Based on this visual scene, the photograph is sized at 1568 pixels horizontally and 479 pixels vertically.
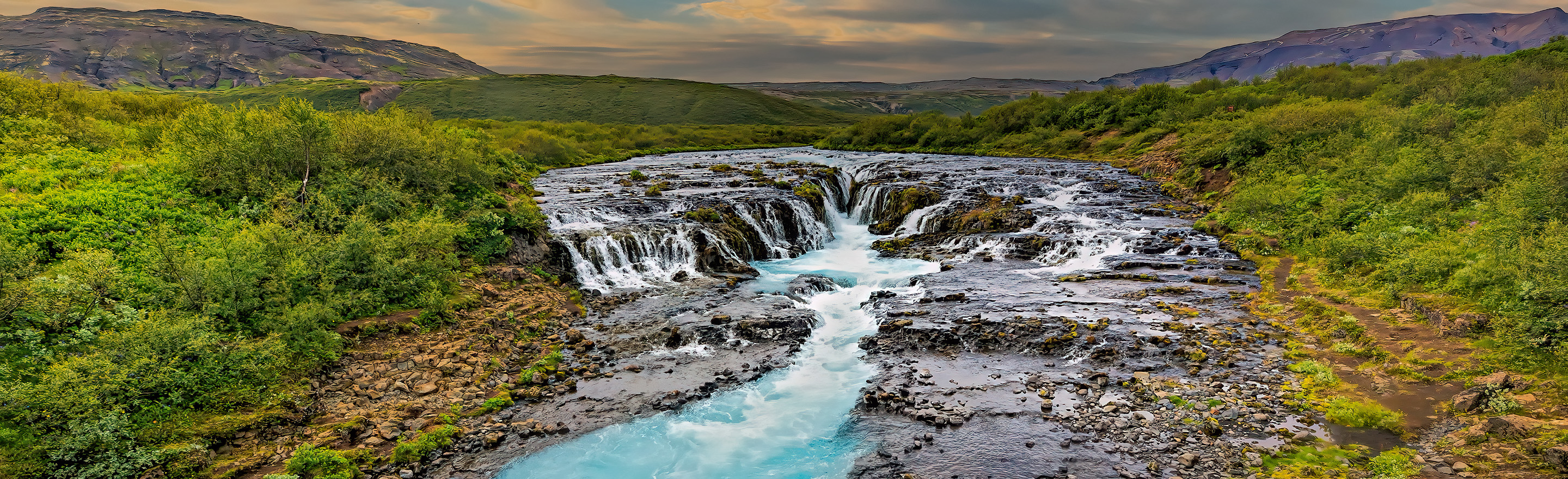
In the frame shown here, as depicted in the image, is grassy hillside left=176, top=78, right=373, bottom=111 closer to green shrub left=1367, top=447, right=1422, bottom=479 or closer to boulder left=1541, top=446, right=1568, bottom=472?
green shrub left=1367, top=447, right=1422, bottom=479

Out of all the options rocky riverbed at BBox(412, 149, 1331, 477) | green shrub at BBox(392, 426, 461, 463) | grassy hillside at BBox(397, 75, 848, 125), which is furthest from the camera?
grassy hillside at BBox(397, 75, 848, 125)

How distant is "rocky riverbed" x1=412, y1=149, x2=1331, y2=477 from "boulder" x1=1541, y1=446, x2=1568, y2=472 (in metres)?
2.33

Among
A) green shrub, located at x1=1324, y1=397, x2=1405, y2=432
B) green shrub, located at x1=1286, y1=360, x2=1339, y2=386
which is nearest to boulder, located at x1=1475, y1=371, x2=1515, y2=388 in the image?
green shrub, located at x1=1324, y1=397, x2=1405, y2=432

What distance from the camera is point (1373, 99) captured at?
132ft

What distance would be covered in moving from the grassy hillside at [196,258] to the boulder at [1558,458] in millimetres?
16770

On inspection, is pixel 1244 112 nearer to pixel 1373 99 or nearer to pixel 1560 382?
pixel 1373 99

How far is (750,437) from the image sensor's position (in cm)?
1213

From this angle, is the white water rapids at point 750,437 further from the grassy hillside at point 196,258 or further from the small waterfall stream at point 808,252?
the grassy hillside at point 196,258

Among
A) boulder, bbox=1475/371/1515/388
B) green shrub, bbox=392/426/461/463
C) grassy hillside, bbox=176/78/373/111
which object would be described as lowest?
green shrub, bbox=392/426/461/463

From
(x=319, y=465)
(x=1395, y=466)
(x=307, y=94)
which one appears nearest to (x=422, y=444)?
(x=319, y=465)

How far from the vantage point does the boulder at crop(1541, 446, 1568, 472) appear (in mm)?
7773

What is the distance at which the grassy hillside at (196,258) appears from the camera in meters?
9.29

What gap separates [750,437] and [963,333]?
22.7 feet

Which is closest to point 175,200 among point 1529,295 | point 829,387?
point 829,387
